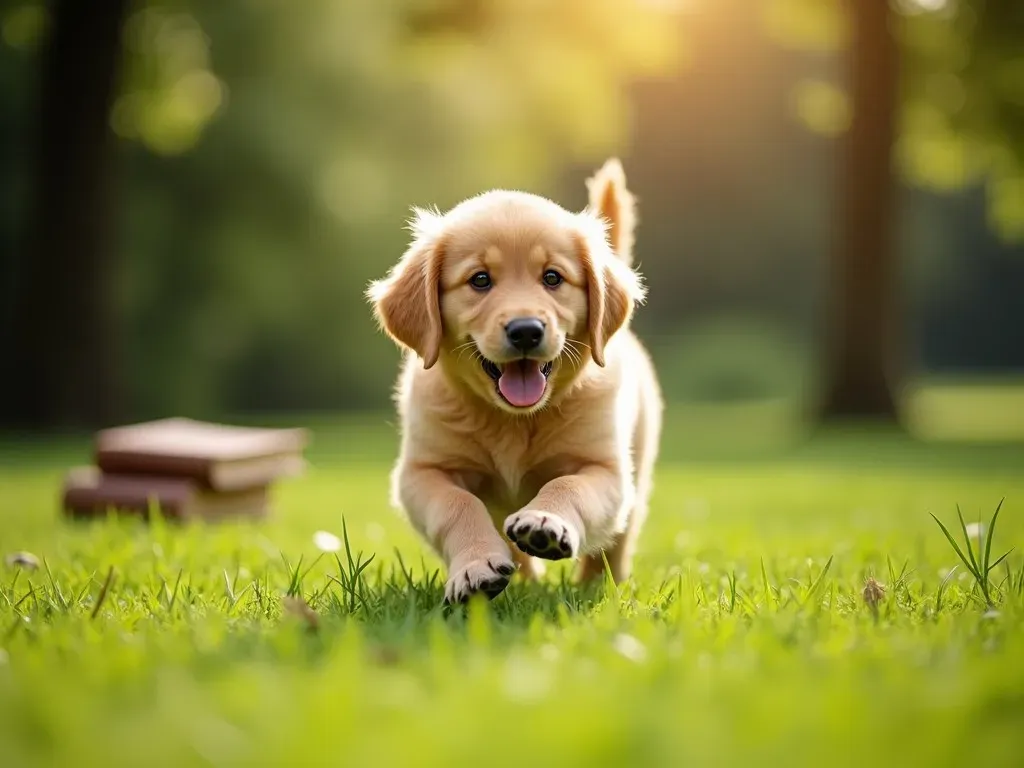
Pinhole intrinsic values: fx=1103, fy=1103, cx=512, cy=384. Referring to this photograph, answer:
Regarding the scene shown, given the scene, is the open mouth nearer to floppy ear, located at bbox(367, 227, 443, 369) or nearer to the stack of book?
floppy ear, located at bbox(367, 227, 443, 369)

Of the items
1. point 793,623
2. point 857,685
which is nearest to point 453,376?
point 793,623

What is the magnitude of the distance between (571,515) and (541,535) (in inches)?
8.2

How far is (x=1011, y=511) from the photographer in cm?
489

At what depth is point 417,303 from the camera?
3059 mm

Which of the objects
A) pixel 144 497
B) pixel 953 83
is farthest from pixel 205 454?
pixel 953 83

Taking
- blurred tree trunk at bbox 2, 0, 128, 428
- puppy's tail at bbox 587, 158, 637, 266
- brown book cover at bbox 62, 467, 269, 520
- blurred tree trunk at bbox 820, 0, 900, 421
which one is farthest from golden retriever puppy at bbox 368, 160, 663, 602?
blurred tree trunk at bbox 2, 0, 128, 428

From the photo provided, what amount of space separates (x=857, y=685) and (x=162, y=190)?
1572 centimetres

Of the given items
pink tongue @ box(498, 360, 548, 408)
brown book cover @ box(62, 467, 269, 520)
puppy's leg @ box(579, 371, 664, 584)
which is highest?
pink tongue @ box(498, 360, 548, 408)

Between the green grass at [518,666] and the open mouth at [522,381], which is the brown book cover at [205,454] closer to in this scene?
the green grass at [518,666]

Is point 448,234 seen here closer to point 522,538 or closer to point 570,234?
point 570,234

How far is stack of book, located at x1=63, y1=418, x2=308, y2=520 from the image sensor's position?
16.0 ft

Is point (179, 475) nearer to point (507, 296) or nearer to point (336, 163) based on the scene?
point (507, 296)

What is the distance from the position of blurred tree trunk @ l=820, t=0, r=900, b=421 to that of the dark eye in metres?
9.02

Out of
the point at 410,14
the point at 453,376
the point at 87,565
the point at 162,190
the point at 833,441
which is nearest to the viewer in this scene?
the point at 453,376
